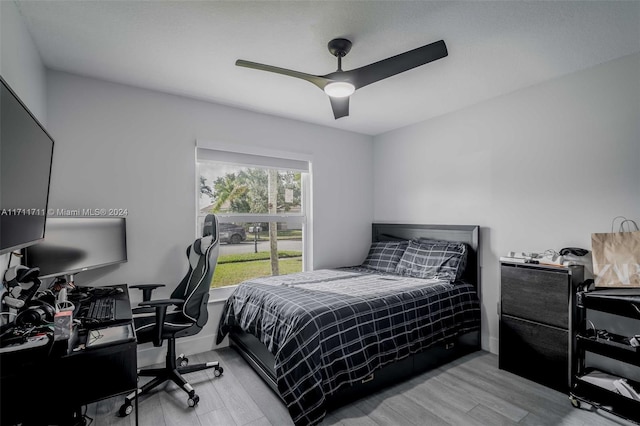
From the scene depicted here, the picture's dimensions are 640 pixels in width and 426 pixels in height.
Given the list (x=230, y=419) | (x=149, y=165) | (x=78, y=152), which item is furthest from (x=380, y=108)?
(x=230, y=419)

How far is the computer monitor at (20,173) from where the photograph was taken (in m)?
1.18

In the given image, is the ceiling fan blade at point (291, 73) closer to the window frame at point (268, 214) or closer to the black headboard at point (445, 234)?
the window frame at point (268, 214)

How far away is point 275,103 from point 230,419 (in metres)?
2.77

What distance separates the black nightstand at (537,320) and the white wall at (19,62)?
349 centimetres

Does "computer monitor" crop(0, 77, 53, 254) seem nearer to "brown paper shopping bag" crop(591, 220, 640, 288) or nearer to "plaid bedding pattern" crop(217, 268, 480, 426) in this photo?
"plaid bedding pattern" crop(217, 268, 480, 426)

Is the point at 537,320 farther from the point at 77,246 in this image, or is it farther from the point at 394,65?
the point at 77,246

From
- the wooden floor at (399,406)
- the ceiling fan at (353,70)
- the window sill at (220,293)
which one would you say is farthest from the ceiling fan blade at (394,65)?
the window sill at (220,293)

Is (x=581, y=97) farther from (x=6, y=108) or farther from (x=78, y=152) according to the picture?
(x=78, y=152)

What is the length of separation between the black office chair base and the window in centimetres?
103

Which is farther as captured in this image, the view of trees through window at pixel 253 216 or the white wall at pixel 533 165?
the view of trees through window at pixel 253 216

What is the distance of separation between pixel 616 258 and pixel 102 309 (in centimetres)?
344

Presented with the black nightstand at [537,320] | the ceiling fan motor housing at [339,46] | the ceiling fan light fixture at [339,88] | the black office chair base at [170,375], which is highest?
the ceiling fan motor housing at [339,46]

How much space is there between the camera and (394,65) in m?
2.01

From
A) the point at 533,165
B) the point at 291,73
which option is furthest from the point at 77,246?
the point at 533,165
